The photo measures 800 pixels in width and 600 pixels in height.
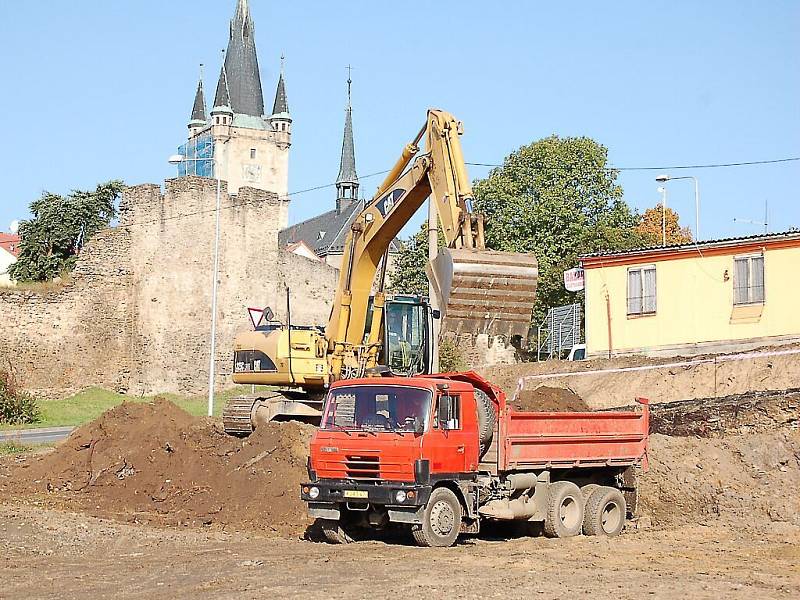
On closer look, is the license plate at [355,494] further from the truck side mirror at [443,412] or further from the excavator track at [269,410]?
the excavator track at [269,410]

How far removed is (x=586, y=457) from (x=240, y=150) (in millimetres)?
102741

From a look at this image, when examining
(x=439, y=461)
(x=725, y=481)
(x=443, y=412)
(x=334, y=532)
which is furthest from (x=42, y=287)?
(x=439, y=461)

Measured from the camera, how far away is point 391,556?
45.1 ft

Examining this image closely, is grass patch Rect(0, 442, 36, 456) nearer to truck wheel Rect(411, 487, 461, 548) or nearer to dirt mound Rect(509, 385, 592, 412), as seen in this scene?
dirt mound Rect(509, 385, 592, 412)

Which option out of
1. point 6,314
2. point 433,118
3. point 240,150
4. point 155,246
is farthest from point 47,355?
point 240,150

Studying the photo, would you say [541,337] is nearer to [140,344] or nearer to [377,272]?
[140,344]

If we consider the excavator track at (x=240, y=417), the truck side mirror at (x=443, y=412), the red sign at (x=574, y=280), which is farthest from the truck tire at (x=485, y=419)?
the red sign at (x=574, y=280)

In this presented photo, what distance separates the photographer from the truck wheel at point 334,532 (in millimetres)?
15180

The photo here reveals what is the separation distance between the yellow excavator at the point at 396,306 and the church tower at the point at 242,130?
83591 millimetres

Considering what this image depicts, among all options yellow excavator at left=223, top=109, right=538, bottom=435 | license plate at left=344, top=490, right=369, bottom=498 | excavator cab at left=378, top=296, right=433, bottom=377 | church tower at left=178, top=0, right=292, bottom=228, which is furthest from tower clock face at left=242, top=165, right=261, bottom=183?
license plate at left=344, top=490, right=369, bottom=498

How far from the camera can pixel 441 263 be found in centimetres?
1650

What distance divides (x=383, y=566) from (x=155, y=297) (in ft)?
112

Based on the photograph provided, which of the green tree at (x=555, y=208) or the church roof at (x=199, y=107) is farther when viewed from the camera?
the church roof at (x=199, y=107)

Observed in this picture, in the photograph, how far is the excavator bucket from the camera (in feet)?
52.6
